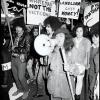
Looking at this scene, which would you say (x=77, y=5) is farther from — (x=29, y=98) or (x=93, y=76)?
(x=29, y=98)

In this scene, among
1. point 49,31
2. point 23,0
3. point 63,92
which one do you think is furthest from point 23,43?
point 23,0

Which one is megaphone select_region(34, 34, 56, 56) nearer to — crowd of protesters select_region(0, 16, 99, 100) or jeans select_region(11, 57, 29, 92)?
crowd of protesters select_region(0, 16, 99, 100)

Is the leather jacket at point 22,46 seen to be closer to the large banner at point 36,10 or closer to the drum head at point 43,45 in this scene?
the large banner at point 36,10

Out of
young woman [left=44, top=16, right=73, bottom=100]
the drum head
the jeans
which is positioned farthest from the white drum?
the jeans

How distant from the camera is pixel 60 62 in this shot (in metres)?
4.21

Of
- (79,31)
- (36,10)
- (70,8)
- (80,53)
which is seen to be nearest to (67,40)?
(80,53)

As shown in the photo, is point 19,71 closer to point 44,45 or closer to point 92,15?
point 44,45

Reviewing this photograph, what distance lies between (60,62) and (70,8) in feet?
8.18

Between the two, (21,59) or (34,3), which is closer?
(21,59)

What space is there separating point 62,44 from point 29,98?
88.6 inches

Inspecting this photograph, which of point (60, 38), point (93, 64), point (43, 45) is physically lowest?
point (93, 64)

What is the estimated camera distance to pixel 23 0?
38.3 feet

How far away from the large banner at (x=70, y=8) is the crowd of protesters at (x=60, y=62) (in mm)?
769

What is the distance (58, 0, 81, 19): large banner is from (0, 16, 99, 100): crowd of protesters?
0.77 metres
